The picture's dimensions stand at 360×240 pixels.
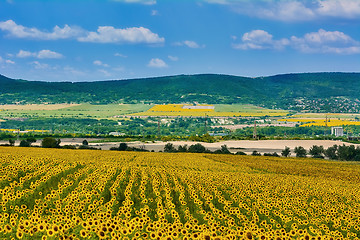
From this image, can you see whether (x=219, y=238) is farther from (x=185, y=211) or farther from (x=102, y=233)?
(x=185, y=211)

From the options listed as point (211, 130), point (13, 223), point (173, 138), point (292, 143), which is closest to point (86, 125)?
point (211, 130)

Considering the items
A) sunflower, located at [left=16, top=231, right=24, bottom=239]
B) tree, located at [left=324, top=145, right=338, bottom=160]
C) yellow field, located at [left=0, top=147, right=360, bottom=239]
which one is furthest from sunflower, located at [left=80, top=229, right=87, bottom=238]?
tree, located at [left=324, top=145, right=338, bottom=160]

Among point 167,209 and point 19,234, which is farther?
point 167,209

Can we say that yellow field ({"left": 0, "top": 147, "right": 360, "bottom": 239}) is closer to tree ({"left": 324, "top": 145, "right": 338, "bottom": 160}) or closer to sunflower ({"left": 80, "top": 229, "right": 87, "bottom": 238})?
sunflower ({"left": 80, "top": 229, "right": 87, "bottom": 238})

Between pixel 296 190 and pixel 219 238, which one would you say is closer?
pixel 219 238

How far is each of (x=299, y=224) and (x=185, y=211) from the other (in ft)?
12.0

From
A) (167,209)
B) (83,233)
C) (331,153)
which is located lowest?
(331,153)

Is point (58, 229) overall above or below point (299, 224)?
above

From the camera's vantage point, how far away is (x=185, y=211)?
1734cm

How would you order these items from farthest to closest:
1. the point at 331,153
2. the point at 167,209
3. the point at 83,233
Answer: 1. the point at 331,153
2. the point at 167,209
3. the point at 83,233

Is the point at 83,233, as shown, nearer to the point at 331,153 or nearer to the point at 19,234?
the point at 19,234

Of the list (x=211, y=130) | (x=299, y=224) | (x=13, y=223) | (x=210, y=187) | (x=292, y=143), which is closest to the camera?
(x=13, y=223)

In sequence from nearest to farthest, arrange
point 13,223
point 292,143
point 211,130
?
1. point 13,223
2. point 292,143
3. point 211,130

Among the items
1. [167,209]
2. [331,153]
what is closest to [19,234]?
[167,209]
